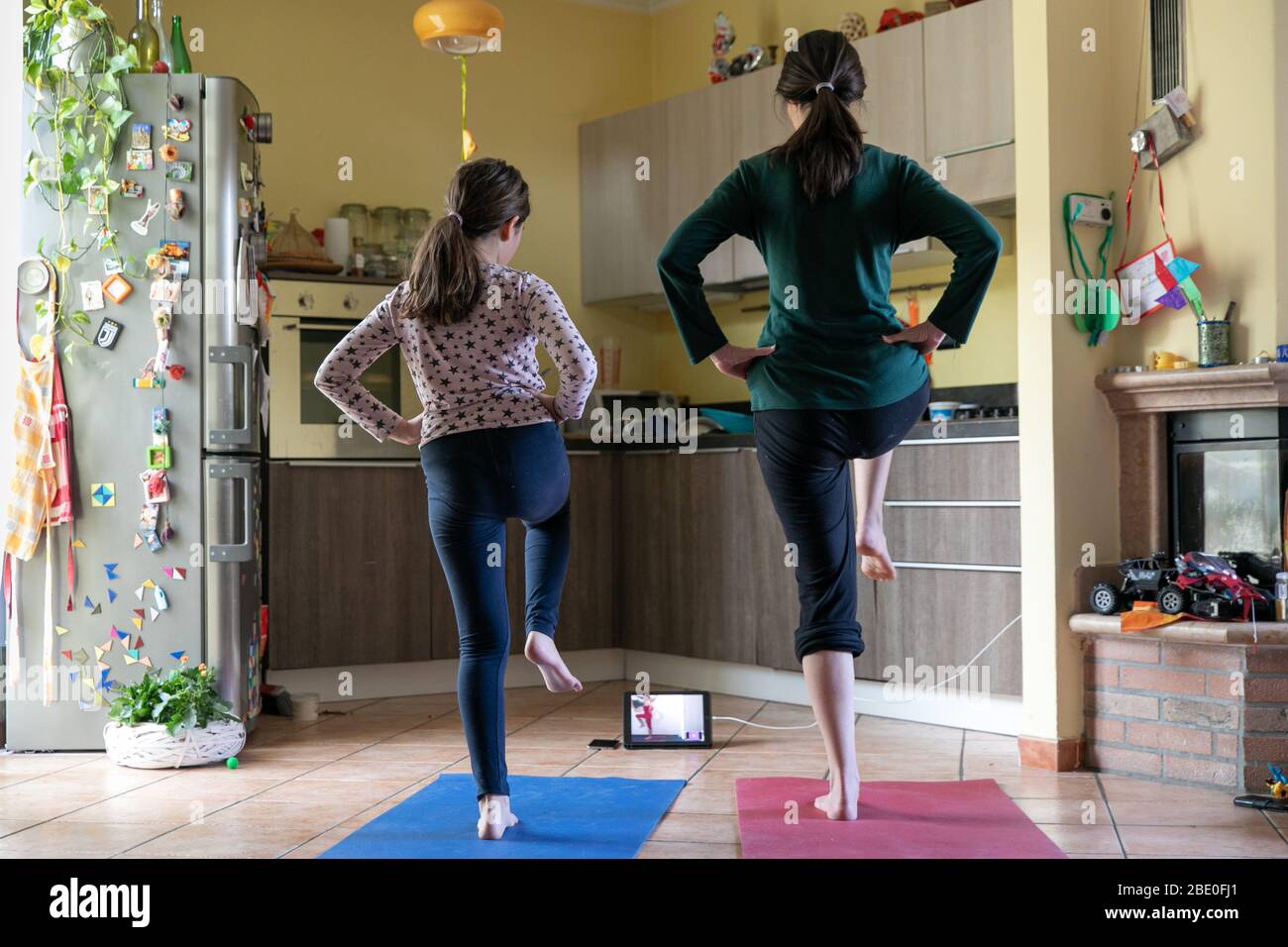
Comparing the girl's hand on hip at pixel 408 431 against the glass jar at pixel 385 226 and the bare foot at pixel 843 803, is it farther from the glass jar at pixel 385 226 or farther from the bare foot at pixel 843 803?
the glass jar at pixel 385 226

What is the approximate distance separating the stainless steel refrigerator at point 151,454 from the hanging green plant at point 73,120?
0.03 m

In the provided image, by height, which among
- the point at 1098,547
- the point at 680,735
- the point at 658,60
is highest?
the point at 658,60

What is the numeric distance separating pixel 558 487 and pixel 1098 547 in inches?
66.5

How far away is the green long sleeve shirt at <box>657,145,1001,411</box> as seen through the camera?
9.22 feet

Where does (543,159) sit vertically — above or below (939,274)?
above

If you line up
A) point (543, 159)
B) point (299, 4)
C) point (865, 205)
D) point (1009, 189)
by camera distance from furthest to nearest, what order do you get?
point (543, 159) → point (299, 4) → point (1009, 189) → point (865, 205)

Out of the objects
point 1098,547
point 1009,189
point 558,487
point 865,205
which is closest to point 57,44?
point 558,487

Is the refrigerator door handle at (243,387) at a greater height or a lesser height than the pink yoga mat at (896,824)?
greater

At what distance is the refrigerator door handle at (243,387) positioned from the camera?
4156 millimetres

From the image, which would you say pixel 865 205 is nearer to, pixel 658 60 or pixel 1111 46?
pixel 1111 46

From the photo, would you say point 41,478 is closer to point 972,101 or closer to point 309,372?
point 309,372

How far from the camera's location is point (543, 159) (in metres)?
6.12

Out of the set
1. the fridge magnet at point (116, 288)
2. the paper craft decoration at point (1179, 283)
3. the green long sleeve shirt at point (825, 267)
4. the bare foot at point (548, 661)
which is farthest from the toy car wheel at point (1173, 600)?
the fridge magnet at point (116, 288)

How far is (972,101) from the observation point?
4594mm
